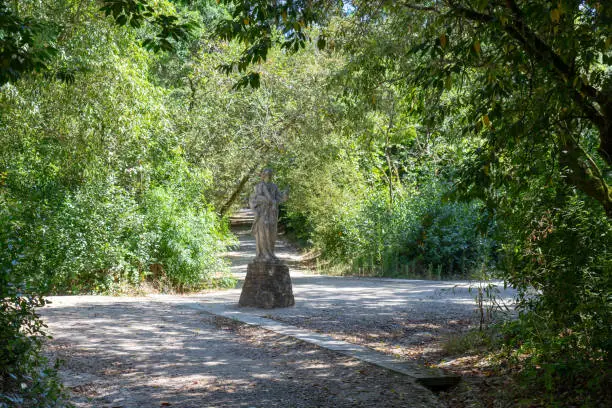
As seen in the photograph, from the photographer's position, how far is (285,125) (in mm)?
22281

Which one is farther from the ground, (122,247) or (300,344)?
(122,247)

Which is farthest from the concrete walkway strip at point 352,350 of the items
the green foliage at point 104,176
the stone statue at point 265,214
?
the green foliage at point 104,176

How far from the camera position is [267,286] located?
448 inches

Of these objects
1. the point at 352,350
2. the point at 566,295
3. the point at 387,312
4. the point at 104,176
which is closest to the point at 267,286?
the point at 387,312

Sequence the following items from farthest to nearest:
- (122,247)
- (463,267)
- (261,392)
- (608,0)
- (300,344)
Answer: (463,267), (122,247), (300,344), (261,392), (608,0)

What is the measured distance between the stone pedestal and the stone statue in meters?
0.22

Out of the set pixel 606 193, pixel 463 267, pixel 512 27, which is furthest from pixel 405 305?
pixel 512 27

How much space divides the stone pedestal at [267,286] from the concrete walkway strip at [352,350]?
556 millimetres

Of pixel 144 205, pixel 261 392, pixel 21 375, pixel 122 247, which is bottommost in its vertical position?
pixel 261 392

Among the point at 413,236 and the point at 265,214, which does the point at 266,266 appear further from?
the point at 413,236

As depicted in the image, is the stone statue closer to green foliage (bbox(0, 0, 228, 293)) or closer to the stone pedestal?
the stone pedestal

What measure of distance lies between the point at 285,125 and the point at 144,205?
821cm

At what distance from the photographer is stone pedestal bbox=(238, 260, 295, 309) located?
1135 cm

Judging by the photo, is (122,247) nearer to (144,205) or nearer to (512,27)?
(144,205)
